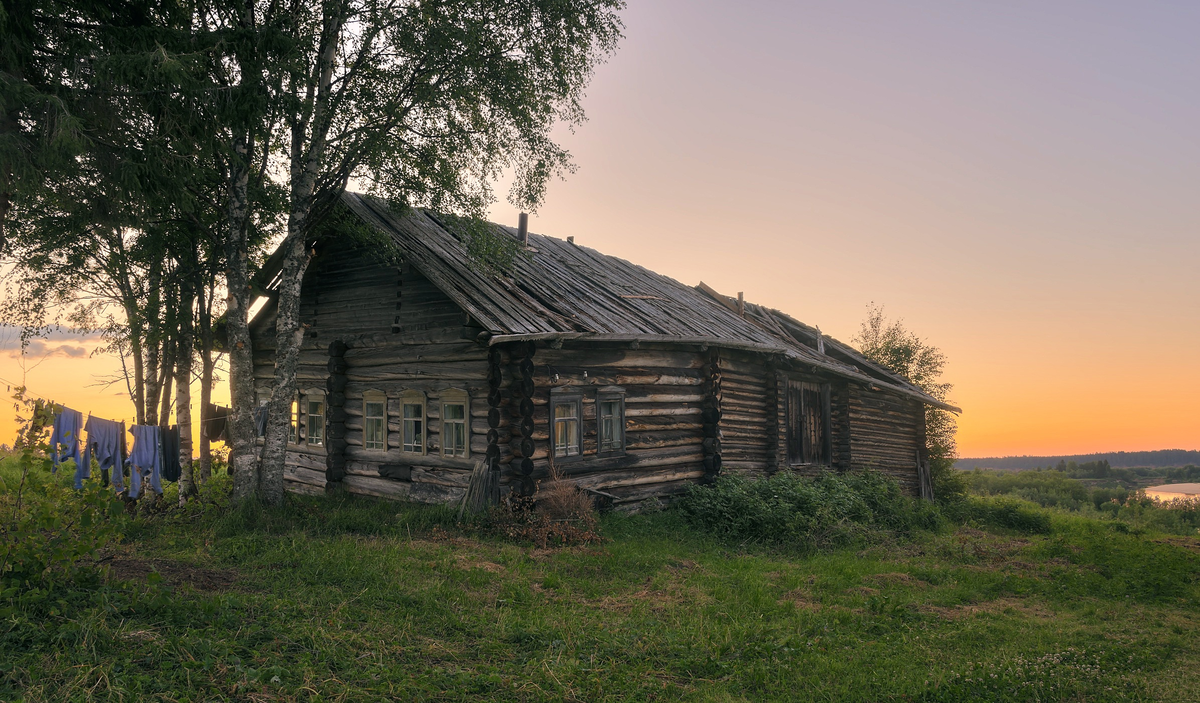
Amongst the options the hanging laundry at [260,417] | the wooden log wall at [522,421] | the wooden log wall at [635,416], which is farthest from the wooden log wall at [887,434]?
the hanging laundry at [260,417]

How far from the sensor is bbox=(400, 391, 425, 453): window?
13.1 meters

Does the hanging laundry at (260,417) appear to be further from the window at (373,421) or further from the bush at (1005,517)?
the bush at (1005,517)

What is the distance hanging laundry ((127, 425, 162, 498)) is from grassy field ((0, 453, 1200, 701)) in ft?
7.95

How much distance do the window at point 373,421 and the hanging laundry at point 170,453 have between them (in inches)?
138

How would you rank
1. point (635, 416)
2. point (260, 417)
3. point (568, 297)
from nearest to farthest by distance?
1. point (635, 416)
2. point (568, 297)
3. point (260, 417)

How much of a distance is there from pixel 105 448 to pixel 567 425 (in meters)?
8.47

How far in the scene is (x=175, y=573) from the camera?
7.16 m

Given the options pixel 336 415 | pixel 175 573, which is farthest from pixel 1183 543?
pixel 175 573

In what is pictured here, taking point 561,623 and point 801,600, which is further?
point 801,600

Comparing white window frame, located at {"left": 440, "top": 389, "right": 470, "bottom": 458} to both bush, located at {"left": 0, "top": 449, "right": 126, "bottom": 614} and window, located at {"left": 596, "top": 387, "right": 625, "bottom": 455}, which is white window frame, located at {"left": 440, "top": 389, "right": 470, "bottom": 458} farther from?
bush, located at {"left": 0, "top": 449, "right": 126, "bottom": 614}

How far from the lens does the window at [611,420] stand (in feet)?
43.8

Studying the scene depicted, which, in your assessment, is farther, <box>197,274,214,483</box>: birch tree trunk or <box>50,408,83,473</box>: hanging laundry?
<box>197,274,214,483</box>: birch tree trunk

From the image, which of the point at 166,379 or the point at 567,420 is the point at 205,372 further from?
the point at 567,420

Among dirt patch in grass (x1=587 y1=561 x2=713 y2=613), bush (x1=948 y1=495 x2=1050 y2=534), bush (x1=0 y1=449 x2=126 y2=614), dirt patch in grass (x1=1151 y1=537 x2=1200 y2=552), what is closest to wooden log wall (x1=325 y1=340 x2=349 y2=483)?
bush (x1=0 y1=449 x2=126 y2=614)
